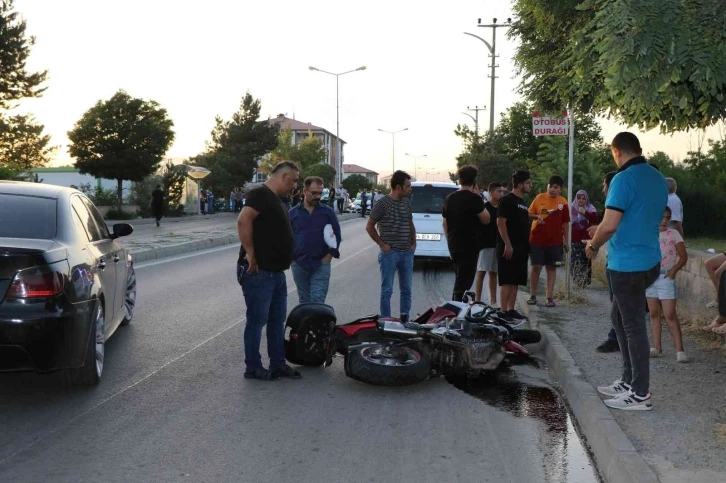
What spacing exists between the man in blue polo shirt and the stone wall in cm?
368

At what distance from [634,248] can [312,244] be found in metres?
3.42

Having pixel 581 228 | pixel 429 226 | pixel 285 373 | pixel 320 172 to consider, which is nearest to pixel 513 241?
pixel 581 228

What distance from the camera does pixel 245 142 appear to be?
8231cm

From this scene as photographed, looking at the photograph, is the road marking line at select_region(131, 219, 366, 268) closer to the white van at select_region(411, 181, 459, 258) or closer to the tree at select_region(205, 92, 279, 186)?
the white van at select_region(411, 181, 459, 258)

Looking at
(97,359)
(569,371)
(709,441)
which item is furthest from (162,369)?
(709,441)

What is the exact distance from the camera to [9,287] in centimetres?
569

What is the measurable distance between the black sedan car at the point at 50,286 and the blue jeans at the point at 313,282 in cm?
194

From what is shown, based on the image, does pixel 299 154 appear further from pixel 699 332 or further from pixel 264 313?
pixel 264 313

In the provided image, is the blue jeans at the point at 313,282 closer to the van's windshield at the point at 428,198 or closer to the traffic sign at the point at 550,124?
the traffic sign at the point at 550,124

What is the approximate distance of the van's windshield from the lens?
57.9ft

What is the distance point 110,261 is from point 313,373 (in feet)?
6.89

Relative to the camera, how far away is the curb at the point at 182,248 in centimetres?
1922

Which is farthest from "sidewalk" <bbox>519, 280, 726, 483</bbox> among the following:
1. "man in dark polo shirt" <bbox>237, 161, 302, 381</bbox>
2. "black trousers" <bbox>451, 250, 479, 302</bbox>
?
"man in dark polo shirt" <bbox>237, 161, 302, 381</bbox>


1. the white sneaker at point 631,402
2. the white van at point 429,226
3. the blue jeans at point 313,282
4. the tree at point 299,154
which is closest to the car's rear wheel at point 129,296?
the blue jeans at point 313,282
